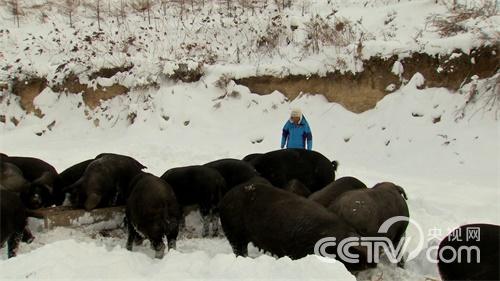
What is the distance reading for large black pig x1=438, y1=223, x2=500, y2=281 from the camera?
15.7ft

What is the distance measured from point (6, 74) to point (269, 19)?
895 centimetres

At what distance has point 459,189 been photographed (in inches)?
364

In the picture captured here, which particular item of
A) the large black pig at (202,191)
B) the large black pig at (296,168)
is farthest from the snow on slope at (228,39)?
the large black pig at (202,191)

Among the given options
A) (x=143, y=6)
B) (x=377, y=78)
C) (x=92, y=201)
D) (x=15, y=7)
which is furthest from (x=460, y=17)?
(x=15, y=7)

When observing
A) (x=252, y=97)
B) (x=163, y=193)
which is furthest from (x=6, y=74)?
(x=163, y=193)

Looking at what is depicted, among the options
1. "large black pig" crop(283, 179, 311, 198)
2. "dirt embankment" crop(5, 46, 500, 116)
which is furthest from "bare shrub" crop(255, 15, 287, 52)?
"large black pig" crop(283, 179, 311, 198)

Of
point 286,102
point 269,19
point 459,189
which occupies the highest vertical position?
point 269,19

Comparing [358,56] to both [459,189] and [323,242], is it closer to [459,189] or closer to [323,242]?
[459,189]

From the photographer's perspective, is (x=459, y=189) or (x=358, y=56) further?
(x=358, y=56)

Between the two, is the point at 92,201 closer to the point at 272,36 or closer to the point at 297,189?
the point at 297,189

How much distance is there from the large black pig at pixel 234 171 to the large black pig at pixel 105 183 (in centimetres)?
123

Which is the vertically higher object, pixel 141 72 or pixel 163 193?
pixel 141 72

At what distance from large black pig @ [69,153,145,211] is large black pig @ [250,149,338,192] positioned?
6.54 ft

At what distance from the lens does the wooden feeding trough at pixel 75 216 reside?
281 inches
